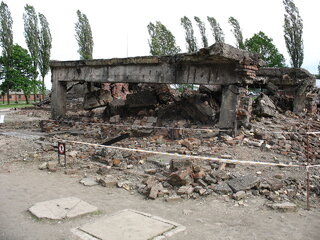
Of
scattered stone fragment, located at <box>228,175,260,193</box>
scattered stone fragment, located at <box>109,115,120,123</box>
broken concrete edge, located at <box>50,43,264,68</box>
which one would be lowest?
scattered stone fragment, located at <box>228,175,260,193</box>

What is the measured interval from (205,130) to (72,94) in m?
14.9

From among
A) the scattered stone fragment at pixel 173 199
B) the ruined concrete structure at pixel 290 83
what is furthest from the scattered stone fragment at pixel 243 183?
the ruined concrete structure at pixel 290 83

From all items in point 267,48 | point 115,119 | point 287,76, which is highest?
point 267,48

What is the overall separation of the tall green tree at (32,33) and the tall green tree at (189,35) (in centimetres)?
1852

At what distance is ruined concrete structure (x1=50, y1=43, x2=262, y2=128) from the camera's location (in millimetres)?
7930

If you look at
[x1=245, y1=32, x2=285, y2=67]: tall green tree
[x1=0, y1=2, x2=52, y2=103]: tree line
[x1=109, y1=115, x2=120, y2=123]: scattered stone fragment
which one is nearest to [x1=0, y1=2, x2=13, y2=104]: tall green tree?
[x1=0, y1=2, x2=52, y2=103]: tree line

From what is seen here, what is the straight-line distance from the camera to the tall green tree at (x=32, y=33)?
36594 millimetres

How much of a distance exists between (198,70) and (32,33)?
3409 centimetres

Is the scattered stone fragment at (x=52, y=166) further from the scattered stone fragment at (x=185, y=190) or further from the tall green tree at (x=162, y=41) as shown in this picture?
the tall green tree at (x=162, y=41)

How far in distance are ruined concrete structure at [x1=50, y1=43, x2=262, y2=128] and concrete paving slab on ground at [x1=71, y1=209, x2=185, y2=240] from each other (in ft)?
16.6

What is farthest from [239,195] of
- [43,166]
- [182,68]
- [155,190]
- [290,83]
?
[290,83]

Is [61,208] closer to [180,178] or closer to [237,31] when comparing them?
[180,178]

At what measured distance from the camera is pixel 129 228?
3.53 metres

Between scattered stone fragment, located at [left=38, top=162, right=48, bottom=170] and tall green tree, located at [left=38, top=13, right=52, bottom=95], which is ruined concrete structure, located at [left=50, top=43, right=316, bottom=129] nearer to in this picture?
scattered stone fragment, located at [left=38, top=162, right=48, bottom=170]
